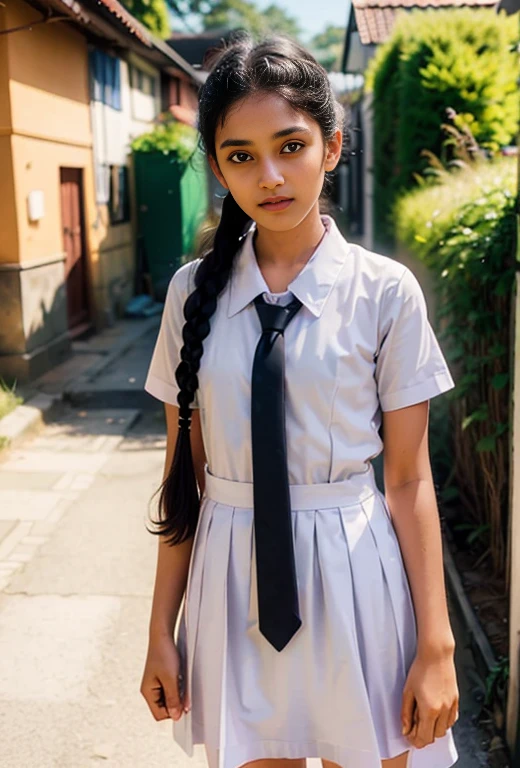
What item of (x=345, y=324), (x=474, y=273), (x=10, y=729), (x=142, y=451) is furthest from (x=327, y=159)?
(x=142, y=451)

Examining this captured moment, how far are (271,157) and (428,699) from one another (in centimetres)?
100

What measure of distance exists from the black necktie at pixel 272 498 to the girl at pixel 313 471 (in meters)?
0.01

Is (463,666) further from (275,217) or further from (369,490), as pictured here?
(275,217)

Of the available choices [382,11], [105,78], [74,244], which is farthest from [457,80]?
[105,78]

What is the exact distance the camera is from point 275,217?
5.22ft

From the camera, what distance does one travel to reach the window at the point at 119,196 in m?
12.7

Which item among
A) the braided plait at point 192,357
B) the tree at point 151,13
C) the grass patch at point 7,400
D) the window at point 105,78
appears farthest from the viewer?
the tree at point 151,13

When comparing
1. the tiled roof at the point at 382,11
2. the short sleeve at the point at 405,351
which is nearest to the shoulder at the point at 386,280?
the short sleeve at the point at 405,351

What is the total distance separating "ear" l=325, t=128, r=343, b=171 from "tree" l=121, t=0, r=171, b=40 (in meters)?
14.6

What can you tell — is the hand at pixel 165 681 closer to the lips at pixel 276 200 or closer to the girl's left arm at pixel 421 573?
the girl's left arm at pixel 421 573

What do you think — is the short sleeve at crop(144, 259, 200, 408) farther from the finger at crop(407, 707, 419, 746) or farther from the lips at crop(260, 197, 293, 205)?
the finger at crop(407, 707, 419, 746)

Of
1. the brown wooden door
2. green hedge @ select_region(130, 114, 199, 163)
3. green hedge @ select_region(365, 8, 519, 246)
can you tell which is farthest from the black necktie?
green hedge @ select_region(130, 114, 199, 163)

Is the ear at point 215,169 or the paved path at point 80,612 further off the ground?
the ear at point 215,169

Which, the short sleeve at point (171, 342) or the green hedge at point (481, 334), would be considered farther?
the green hedge at point (481, 334)
